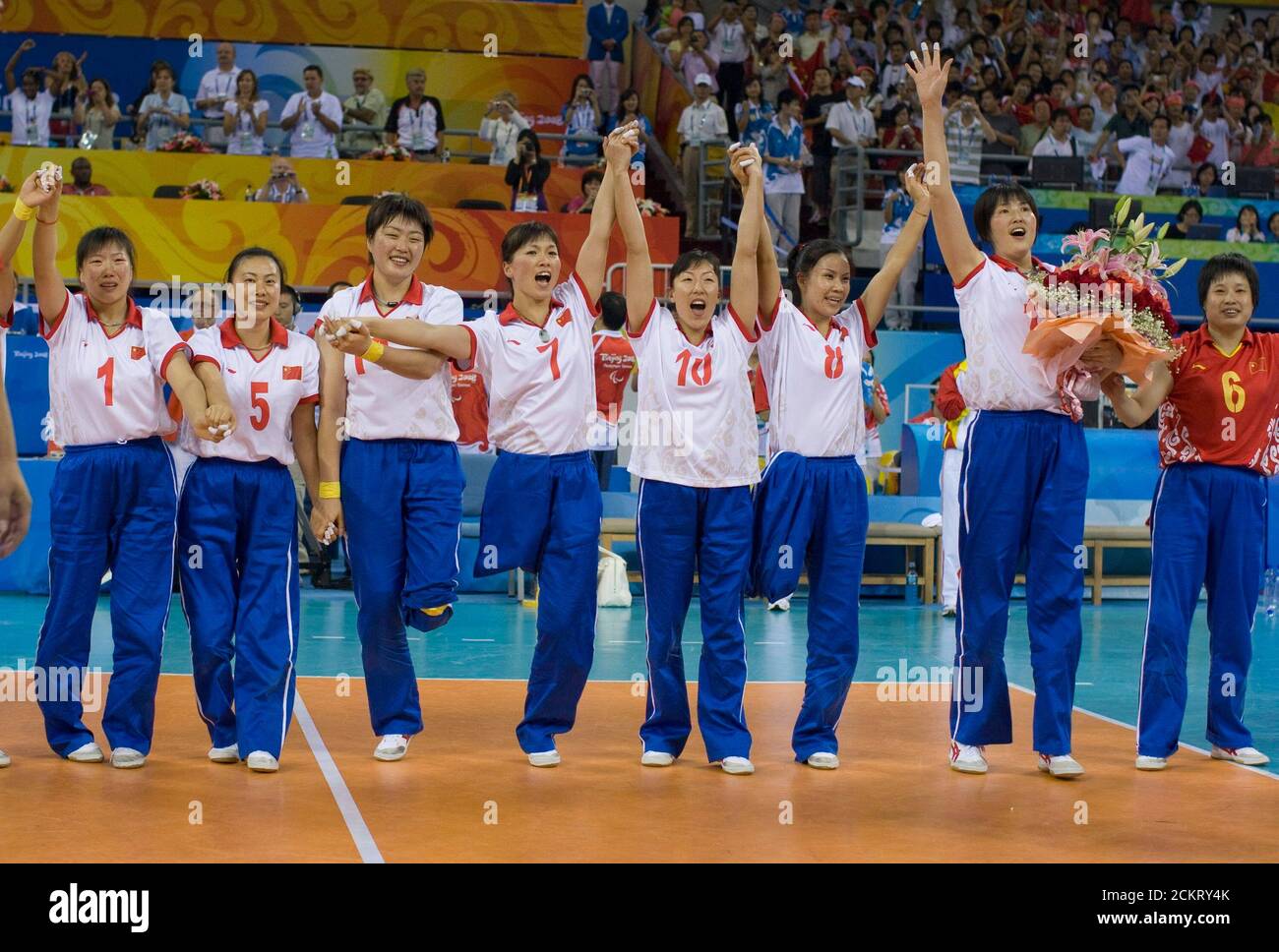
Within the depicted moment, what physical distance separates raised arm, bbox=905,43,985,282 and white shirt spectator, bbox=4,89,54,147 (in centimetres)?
1319

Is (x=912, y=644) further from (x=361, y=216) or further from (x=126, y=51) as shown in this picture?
(x=126, y=51)

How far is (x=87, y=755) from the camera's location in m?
6.19

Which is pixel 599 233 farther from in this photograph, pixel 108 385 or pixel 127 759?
pixel 127 759

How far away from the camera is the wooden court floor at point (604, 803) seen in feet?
16.1

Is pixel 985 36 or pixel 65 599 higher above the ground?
pixel 985 36

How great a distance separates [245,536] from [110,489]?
551mm

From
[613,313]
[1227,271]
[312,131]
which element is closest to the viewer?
[1227,271]

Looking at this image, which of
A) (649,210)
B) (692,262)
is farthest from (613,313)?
(692,262)

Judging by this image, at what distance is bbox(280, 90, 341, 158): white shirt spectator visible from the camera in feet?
57.3

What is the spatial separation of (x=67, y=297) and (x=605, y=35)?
1557 centimetres

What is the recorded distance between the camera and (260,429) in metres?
6.21

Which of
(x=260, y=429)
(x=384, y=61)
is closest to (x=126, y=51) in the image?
(x=384, y=61)

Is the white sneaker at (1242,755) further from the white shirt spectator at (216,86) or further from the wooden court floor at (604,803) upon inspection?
the white shirt spectator at (216,86)

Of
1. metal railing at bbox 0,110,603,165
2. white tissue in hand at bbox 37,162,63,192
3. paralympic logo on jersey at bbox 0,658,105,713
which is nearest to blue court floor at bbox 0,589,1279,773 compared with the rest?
paralympic logo on jersey at bbox 0,658,105,713
